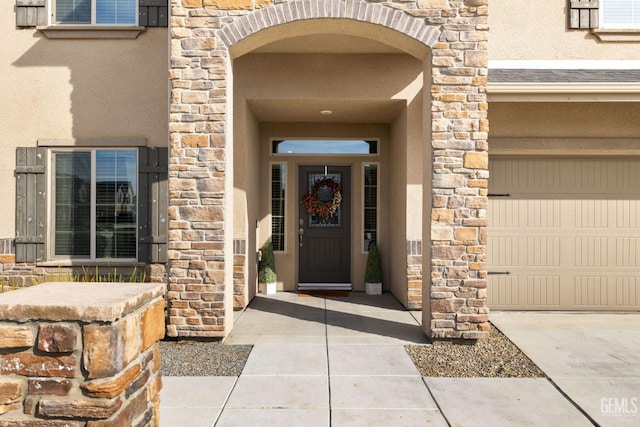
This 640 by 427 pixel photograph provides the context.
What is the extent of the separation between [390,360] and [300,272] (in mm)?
3761

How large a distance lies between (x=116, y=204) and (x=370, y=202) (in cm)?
412

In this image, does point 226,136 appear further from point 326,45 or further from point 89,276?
point 89,276

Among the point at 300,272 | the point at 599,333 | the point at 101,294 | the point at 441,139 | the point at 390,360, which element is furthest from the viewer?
the point at 300,272

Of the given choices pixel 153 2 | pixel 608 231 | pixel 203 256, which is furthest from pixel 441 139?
pixel 153 2

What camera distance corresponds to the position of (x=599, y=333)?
5.12 meters

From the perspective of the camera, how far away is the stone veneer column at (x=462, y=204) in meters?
4.66

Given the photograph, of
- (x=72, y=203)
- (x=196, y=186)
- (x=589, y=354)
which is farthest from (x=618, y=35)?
(x=72, y=203)

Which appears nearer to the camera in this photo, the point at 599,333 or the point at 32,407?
the point at 32,407

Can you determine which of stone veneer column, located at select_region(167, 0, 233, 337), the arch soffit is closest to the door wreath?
stone veneer column, located at select_region(167, 0, 233, 337)

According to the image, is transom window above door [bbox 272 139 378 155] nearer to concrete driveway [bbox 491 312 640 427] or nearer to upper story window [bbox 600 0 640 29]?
concrete driveway [bbox 491 312 640 427]

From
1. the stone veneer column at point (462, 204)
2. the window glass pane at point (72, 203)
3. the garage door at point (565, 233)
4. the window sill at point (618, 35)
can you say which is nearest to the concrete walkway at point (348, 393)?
the stone veneer column at point (462, 204)

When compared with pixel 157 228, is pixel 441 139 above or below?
above

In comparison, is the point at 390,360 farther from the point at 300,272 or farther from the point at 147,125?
the point at 147,125

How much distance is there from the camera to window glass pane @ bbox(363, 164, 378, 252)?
7602 millimetres
